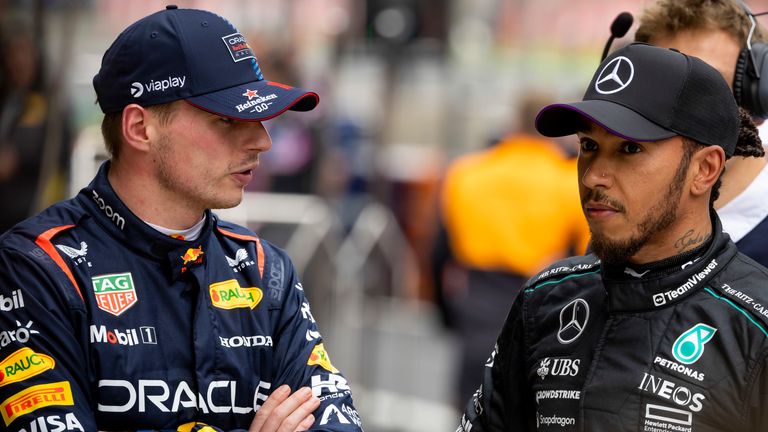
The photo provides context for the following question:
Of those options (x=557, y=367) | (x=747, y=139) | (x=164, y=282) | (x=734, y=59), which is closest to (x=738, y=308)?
(x=557, y=367)

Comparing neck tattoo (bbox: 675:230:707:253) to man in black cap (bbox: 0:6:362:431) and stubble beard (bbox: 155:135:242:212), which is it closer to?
man in black cap (bbox: 0:6:362:431)

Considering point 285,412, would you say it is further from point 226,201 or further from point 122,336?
point 226,201

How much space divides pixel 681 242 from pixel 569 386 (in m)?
0.42

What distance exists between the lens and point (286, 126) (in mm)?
8875

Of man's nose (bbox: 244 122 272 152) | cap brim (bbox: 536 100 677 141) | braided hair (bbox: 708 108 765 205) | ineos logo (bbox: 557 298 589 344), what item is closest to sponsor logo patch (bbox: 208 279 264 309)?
man's nose (bbox: 244 122 272 152)

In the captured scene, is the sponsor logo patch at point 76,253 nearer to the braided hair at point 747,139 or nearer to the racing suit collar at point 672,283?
the racing suit collar at point 672,283

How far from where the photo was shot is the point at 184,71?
3.01m

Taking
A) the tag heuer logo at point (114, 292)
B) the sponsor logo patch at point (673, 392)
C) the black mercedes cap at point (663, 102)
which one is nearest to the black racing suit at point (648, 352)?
the sponsor logo patch at point (673, 392)

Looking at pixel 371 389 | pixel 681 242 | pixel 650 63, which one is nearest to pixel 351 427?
pixel 681 242

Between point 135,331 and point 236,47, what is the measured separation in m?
0.78

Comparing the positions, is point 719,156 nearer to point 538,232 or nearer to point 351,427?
point 351,427

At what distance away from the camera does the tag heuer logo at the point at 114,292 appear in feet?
9.55

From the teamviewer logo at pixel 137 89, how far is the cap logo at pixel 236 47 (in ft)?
0.81

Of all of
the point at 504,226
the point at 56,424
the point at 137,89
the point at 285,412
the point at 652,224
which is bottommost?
the point at 504,226
